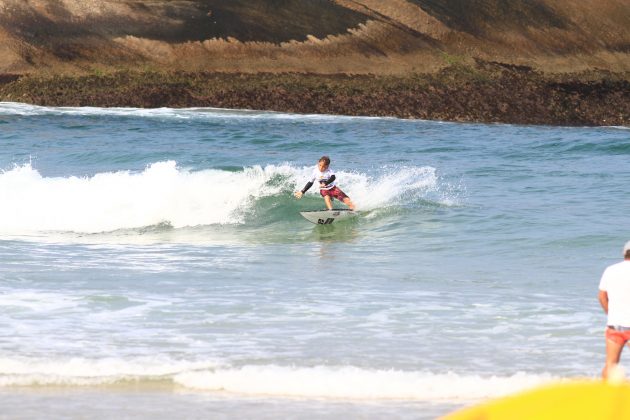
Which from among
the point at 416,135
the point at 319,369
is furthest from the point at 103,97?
the point at 319,369

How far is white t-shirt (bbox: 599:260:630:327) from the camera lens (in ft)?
20.7

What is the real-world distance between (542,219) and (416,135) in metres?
13.8

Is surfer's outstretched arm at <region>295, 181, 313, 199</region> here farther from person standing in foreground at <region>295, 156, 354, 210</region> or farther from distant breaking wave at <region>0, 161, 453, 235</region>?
distant breaking wave at <region>0, 161, 453, 235</region>

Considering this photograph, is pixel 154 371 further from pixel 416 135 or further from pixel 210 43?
pixel 210 43

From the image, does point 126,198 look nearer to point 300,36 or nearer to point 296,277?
point 296,277

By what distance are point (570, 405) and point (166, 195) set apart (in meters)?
16.4

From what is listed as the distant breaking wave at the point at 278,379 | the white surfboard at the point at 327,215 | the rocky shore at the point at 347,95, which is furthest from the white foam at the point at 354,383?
the rocky shore at the point at 347,95

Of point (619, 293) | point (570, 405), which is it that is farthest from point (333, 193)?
point (570, 405)

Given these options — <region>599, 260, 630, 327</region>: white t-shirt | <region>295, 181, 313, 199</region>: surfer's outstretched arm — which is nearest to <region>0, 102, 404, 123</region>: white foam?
<region>295, 181, 313, 199</region>: surfer's outstretched arm

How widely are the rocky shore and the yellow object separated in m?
34.9

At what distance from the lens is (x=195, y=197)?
18609 mm

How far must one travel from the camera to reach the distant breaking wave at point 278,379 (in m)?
6.87

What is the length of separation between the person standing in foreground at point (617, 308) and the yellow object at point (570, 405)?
397 cm

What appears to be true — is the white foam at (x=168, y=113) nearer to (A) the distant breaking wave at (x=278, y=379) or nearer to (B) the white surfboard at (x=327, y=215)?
(B) the white surfboard at (x=327, y=215)
